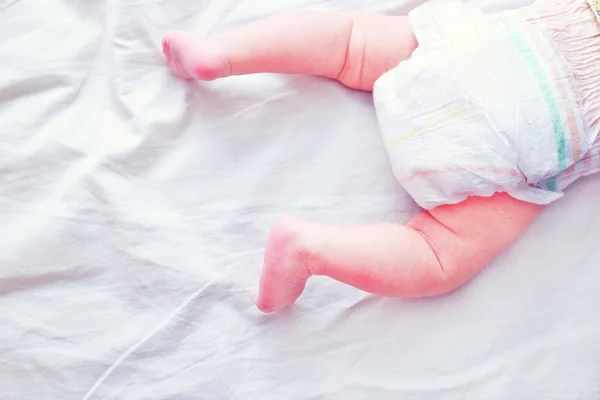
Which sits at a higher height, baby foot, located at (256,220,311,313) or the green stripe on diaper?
the green stripe on diaper

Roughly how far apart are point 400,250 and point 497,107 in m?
0.21

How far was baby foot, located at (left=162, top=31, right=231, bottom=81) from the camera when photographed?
80 centimetres

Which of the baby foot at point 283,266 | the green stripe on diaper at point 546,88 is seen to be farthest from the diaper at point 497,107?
A: the baby foot at point 283,266

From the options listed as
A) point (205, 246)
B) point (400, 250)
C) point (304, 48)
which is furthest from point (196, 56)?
point (400, 250)

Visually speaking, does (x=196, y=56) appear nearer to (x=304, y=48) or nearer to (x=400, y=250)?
(x=304, y=48)

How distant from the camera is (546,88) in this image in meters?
0.75

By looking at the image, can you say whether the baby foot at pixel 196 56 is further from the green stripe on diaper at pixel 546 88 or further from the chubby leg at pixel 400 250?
the green stripe on diaper at pixel 546 88

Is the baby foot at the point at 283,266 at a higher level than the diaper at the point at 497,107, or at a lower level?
lower

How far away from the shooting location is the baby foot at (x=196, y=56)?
80cm

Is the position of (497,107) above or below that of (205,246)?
above

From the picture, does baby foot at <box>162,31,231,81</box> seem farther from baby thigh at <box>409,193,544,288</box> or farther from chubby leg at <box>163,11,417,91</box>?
baby thigh at <box>409,193,544,288</box>

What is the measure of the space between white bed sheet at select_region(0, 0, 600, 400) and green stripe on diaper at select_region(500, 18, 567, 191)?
0.12 metres

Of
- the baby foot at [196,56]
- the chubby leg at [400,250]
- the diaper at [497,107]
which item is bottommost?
the chubby leg at [400,250]

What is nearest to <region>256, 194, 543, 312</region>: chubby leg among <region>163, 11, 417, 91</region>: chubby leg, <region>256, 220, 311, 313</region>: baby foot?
<region>256, 220, 311, 313</region>: baby foot
